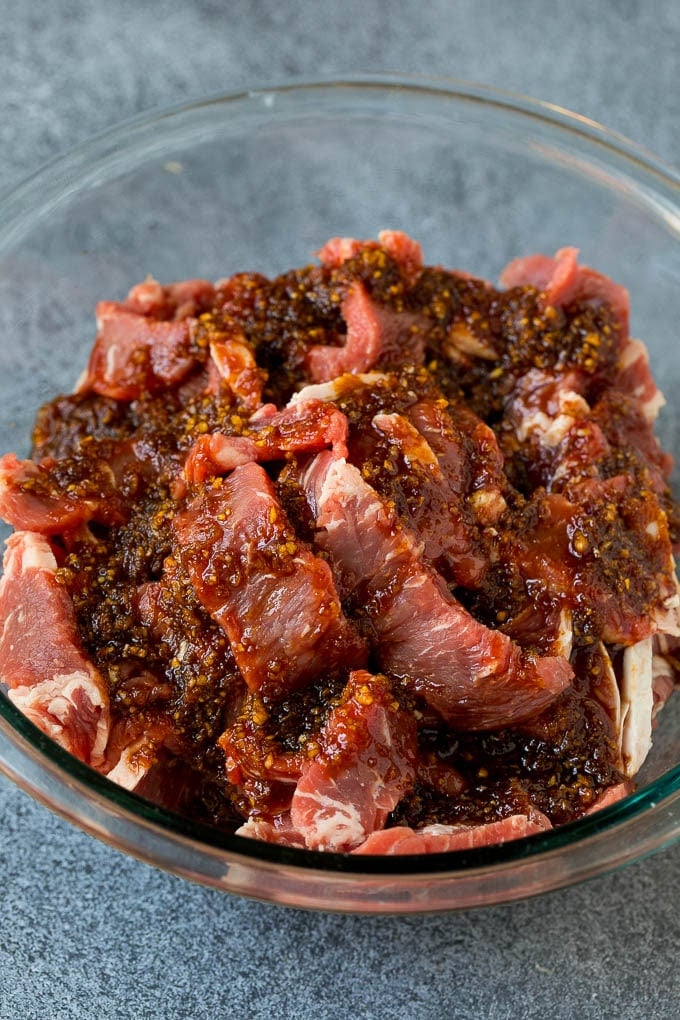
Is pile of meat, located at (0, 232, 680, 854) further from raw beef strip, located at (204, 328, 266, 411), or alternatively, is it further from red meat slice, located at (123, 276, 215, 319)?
red meat slice, located at (123, 276, 215, 319)

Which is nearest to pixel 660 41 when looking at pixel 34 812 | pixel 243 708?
pixel 243 708

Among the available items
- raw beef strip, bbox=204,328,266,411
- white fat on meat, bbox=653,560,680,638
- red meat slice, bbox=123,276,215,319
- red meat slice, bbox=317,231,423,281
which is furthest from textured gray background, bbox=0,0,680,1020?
red meat slice, bbox=317,231,423,281

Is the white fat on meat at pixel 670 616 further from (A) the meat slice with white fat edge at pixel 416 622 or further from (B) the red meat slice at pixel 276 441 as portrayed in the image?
(B) the red meat slice at pixel 276 441

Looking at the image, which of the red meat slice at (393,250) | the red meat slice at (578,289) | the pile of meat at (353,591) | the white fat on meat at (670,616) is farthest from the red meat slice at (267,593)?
the red meat slice at (578,289)

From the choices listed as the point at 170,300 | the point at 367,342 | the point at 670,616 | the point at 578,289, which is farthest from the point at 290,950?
the point at 578,289

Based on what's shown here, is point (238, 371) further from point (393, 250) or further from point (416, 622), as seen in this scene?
point (416, 622)

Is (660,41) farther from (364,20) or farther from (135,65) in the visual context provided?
(135,65)

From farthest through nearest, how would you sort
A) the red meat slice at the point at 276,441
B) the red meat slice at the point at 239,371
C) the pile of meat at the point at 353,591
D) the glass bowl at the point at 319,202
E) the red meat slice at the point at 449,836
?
the glass bowl at the point at 319,202, the red meat slice at the point at 239,371, the red meat slice at the point at 276,441, the pile of meat at the point at 353,591, the red meat slice at the point at 449,836
